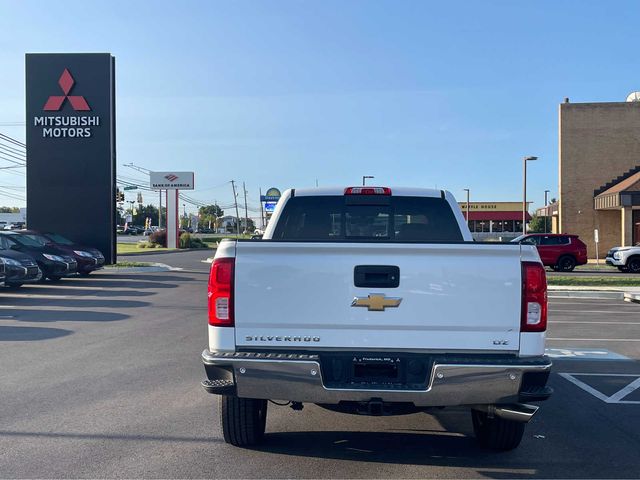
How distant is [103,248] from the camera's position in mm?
30250

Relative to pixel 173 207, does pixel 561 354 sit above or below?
below

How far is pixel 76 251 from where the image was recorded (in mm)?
24359

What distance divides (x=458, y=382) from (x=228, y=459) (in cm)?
203

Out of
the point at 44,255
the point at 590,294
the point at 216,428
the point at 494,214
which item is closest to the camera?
the point at 216,428

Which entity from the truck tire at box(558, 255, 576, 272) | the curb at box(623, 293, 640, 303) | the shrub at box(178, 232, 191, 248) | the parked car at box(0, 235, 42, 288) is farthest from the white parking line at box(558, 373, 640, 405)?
the shrub at box(178, 232, 191, 248)

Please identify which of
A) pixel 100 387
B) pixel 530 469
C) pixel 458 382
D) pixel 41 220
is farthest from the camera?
pixel 41 220

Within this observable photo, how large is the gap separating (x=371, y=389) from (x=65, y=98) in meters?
28.9

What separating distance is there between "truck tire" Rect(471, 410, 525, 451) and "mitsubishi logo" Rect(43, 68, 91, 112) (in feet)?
92.0

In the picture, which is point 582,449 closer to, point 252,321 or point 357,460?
point 357,460

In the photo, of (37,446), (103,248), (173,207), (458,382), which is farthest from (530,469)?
(173,207)

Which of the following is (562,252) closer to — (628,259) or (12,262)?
(628,259)

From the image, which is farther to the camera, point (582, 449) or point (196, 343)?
point (196, 343)

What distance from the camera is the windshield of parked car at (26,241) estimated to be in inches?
872

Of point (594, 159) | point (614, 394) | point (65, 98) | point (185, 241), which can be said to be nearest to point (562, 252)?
point (594, 159)
